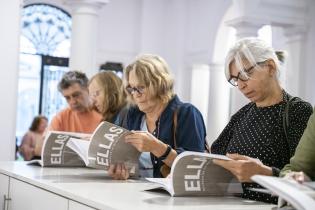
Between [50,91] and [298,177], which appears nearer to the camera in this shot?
[298,177]

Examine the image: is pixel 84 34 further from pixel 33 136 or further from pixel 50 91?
pixel 50 91

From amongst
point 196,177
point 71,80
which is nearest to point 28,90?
point 71,80

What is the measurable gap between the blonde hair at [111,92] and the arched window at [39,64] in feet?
33.9

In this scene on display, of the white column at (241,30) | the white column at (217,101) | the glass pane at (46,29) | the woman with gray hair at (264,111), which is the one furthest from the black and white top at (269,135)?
the glass pane at (46,29)

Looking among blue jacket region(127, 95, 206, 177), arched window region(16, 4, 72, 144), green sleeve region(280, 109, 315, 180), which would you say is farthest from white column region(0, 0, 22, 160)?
arched window region(16, 4, 72, 144)

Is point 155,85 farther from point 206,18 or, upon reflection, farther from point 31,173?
point 206,18

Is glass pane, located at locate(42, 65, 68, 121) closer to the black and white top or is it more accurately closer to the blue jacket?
the blue jacket

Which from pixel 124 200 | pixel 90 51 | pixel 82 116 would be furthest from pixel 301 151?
pixel 90 51

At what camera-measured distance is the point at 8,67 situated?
5.85 meters

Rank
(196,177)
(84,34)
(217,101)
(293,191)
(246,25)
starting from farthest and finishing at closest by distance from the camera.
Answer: (217,101) < (246,25) < (84,34) < (196,177) < (293,191)

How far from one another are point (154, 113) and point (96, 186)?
0.74 m

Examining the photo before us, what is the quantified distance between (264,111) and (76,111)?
2.41 m

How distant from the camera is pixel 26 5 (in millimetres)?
14125

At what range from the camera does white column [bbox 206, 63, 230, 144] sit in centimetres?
1348
